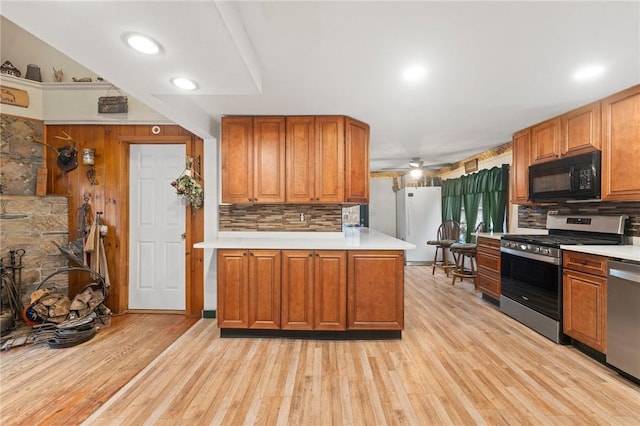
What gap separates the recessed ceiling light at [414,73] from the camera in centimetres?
203

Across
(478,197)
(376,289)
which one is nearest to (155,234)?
(376,289)

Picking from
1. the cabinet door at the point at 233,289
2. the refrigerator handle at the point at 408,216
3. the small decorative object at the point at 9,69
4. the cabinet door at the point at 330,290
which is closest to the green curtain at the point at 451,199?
Answer: the refrigerator handle at the point at 408,216

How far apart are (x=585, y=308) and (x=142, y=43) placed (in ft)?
11.9

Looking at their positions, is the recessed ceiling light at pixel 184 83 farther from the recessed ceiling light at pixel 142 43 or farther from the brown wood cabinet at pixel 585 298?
the brown wood cabinet at pixel 585 298

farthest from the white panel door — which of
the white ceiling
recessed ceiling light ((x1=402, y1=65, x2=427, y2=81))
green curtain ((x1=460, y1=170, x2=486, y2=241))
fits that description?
green curtain ((x1=460, y1=170, x2=486, y2=241))

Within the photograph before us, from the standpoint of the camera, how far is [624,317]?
1965mm

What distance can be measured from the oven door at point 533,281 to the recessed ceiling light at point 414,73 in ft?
6.72

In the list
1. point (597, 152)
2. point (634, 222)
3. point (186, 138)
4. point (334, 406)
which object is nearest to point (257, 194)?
point (186, 138)

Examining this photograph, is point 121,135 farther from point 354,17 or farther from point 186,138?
point 354,17

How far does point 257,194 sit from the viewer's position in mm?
2934

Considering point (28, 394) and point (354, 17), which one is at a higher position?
point (354, 17)

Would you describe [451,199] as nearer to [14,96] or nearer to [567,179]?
[567,179]

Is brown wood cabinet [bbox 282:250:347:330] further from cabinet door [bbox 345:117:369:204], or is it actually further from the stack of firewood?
the stack of firewood

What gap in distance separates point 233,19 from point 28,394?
2.71m
